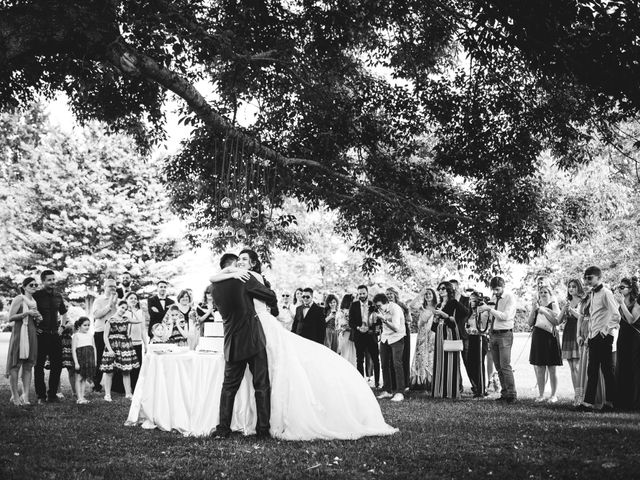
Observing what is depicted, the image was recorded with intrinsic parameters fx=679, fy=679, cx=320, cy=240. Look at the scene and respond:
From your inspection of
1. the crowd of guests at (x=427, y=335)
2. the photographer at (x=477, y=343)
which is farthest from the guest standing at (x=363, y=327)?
the photographer at (x=477, y=343)

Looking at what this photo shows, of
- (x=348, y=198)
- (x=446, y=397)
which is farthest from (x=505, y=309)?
(x=348, y=198)

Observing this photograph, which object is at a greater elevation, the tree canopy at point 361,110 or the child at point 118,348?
the tree canopy at point 361,110

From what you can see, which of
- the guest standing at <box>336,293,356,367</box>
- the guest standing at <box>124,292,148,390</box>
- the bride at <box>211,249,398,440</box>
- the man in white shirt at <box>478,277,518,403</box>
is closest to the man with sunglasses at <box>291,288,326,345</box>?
the guest standing at <box>336,293,356,367</box>

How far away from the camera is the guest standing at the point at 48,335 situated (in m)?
11.3

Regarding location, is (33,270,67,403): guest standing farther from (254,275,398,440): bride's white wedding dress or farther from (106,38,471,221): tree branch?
(254,275,398,440): bride's white wedding dress

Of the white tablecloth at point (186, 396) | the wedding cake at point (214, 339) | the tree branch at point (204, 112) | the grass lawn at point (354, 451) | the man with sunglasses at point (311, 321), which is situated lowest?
the grass lawn at point (354, 451)

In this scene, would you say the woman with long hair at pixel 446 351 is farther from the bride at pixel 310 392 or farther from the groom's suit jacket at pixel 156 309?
the groom's suit jacket at pixel 156 309

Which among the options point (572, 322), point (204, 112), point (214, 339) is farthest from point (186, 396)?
point (572, 322)

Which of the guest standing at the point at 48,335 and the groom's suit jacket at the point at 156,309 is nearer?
the guest standing at the point at 48,335

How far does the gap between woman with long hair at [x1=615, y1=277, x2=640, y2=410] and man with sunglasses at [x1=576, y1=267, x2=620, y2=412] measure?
12.3 inches

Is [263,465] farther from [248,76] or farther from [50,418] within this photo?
[248,76]

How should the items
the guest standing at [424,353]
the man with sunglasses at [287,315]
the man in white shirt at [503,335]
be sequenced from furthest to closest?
the man with sunglasses at [287,315], the guest standing at [424,353], the man in white shirt at [503,335]

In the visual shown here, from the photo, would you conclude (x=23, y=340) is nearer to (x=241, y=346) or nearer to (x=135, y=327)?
(x=135, y=327)

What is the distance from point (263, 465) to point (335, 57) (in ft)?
29.2
